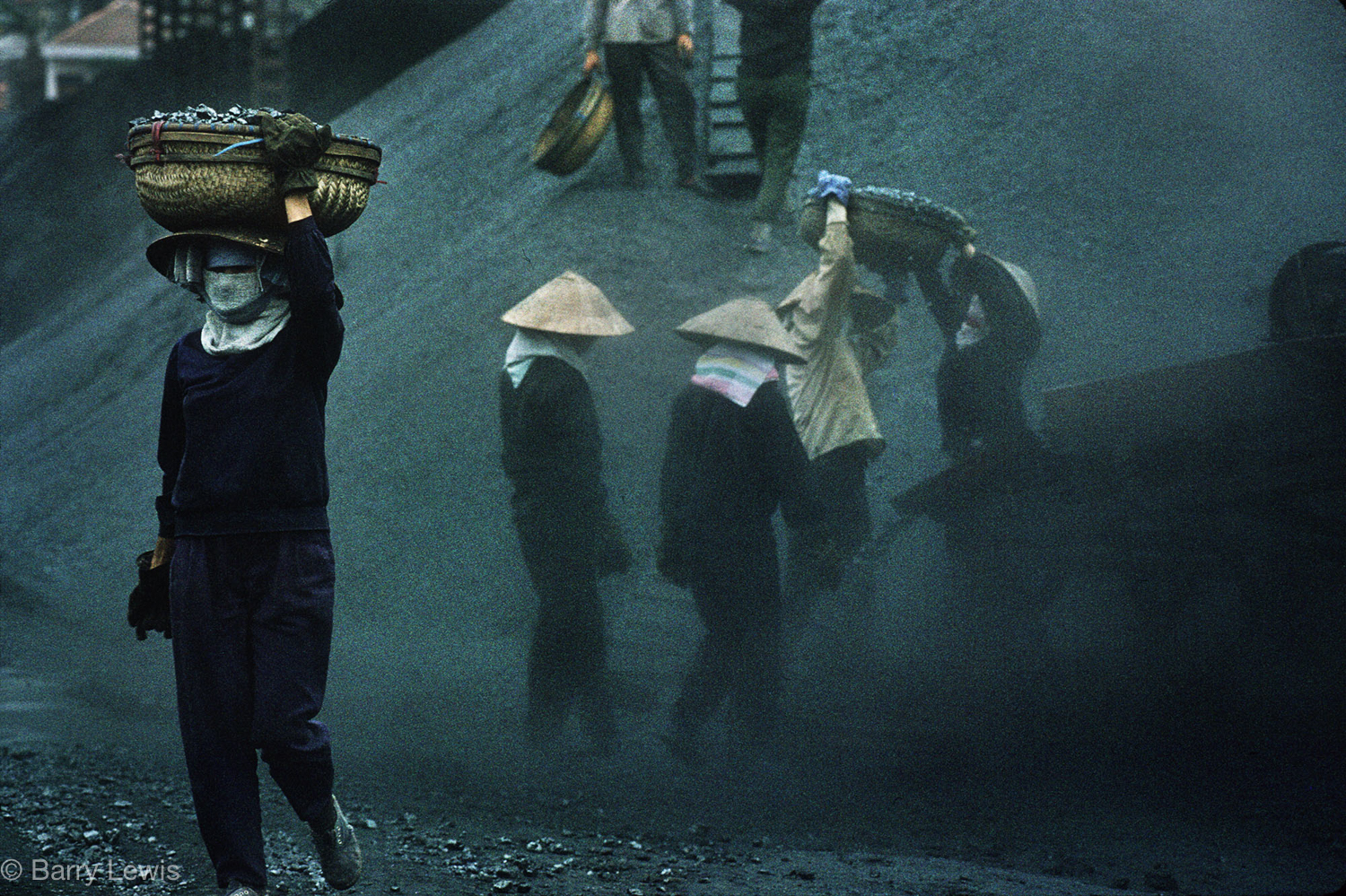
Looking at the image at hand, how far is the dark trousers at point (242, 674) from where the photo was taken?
2.80 metres

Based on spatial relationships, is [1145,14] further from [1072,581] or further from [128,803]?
[128,803]

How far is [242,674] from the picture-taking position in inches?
111

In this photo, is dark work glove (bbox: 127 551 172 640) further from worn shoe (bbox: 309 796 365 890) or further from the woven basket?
the woven basket

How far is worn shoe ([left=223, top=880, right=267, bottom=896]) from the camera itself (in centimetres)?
277

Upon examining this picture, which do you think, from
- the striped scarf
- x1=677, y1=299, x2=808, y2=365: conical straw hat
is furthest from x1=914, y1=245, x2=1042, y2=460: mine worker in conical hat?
the striped scarf

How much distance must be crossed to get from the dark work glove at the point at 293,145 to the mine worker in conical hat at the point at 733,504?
2.13 meters

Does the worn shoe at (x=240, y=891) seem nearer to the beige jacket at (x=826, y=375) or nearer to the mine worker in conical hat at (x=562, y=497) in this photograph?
the mine worker in conical hat at (x=562, y=497)

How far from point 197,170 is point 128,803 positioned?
2.40 meters

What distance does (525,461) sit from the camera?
4.84 metres

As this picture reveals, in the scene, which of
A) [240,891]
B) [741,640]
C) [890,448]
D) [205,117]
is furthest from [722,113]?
[240,891]

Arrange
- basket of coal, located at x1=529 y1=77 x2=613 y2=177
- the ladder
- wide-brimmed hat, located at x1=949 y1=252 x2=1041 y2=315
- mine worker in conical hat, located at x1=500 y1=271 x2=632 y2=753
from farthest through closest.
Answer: the ladder < basket of coal, located at x1=529 y1=77 x2=613 y2=177 < wide-brimmed hat, located at x1=949 y1=252 x2=1041 y2=315 < mine worker in conical hat, located at x1=500 y1=271 x2=632 y2=753

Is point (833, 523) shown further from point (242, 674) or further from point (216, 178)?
point (216, 178)

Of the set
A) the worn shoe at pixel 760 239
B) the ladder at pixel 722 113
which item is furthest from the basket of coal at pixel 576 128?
the worn shoe at pixel 760 239

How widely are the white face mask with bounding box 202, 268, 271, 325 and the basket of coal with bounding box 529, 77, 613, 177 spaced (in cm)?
429
